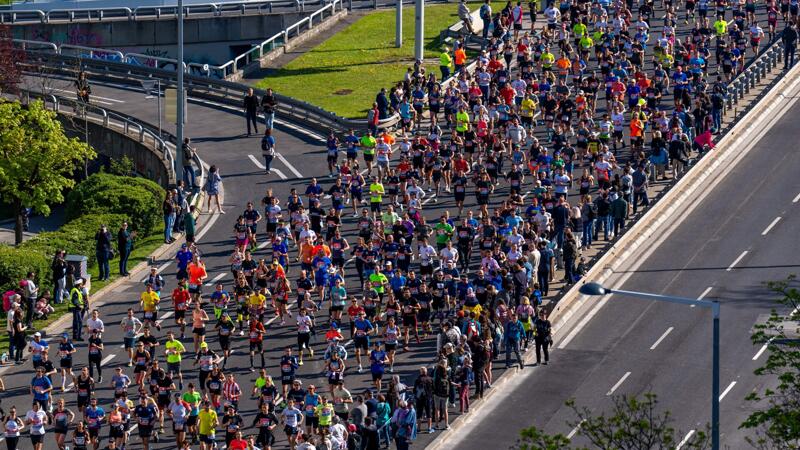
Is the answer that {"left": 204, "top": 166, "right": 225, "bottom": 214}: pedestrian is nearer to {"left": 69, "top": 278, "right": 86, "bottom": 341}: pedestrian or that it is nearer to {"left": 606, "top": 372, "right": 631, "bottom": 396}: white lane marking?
{"left": 69, "top": 278, "right": 86, "bottom": 341}: pedestrian

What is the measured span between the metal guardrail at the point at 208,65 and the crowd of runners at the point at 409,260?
9990 mm

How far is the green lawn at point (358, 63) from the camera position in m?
70.2

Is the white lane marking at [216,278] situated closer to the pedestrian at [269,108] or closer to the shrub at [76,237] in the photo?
the shrub at [76,237]

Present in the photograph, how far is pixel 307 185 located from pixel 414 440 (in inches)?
703

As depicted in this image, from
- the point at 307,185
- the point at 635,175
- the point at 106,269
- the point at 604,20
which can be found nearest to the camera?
the point at 106,269

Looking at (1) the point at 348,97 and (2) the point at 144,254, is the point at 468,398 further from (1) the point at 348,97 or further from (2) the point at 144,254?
(1) the point at 348,97

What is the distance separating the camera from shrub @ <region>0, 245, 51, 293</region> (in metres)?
49.6

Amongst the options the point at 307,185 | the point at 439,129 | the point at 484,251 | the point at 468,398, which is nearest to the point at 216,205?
the point at 307,185

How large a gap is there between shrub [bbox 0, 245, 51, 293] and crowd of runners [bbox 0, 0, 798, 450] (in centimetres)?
187

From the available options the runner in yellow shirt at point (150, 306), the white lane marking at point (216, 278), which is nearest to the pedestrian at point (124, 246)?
the white lane marking at point (216, 278)

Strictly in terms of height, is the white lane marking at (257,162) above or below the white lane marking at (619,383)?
above

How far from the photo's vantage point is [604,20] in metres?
68.5

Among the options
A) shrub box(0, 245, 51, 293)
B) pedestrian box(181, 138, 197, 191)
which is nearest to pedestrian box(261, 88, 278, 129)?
pedestrian box(181, 138, 197, 191)

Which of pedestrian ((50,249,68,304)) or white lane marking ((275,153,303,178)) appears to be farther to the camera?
white lane marking ((275,153,303,178))
